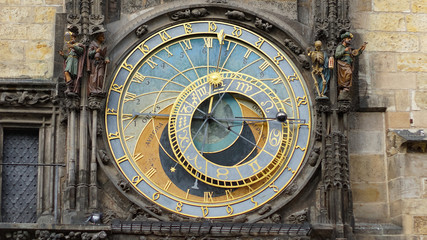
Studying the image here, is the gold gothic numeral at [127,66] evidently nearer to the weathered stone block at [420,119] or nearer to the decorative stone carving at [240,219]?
the decorative stone carving at [240,219]

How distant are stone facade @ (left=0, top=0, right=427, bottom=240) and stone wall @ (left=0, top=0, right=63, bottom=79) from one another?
12 mm

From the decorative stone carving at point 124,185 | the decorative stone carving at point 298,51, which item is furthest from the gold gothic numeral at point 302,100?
the decorative stone carving at point 124,185

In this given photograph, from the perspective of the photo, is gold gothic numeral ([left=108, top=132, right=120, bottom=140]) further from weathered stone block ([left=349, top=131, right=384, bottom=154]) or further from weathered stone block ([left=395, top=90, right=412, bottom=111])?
weathered stone block ([left=395, top=90, right=412, bottom=111])

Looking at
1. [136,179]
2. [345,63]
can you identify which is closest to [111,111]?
[136,179]

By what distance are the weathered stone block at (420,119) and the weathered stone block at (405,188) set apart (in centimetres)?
73

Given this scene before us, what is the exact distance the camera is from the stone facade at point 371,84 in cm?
1532

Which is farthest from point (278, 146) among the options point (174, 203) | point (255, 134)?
point (174, 203)

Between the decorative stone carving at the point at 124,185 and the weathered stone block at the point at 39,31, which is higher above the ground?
the weathered stone block at the point at 39,31

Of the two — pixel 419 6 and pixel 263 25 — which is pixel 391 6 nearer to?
pixel 419 6

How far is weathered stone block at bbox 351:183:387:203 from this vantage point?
15.4 metres

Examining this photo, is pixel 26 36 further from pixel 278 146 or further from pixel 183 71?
pixel 278 146

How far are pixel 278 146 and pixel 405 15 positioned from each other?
248 centimetres

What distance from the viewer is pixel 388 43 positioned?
1608 centimetres

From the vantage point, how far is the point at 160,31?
51.5 ft
